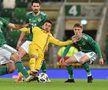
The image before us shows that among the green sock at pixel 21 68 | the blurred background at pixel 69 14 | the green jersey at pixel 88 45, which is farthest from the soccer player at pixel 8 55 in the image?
the blurred background at pixel 69 14

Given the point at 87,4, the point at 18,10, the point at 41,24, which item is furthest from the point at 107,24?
the point at 41,24

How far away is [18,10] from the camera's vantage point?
70.9 feet

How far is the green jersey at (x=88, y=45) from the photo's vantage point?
36.9 ft

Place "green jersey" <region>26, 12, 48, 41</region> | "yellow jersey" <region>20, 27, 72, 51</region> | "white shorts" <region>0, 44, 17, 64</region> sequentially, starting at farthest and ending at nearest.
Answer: "green jersey" <region>26, 12, 48, 41</region>
"yellow jersey" <region>20, 27, 72, 51</region>
"white shorts" <region>0, 44, 17, 64</region>

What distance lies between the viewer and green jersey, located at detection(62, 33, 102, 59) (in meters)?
11.2

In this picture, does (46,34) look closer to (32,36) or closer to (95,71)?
(32,36)

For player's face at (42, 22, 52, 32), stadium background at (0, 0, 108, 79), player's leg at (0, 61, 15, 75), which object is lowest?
stadium background at (0, 0, 108, 79)

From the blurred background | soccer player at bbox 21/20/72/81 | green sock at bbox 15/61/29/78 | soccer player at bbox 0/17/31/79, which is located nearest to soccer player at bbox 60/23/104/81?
soccer player at bbox 21/20/72/81

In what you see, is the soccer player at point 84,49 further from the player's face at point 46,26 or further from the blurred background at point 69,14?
the blurred background at point 69,14

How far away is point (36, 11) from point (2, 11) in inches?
419

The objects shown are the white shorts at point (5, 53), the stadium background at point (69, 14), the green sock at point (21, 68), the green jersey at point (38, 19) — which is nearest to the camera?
the white shorts at point (5, 53)

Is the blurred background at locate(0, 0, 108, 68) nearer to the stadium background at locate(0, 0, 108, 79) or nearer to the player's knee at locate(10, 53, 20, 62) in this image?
the stadium background at locate(0, 0, 108, 79)

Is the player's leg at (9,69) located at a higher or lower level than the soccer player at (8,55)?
lower

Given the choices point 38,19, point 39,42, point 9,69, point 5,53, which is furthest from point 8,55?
point 38,19
